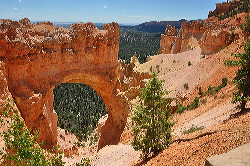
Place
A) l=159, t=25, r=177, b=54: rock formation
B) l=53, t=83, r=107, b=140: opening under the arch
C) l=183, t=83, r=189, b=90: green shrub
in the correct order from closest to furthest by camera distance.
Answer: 1. l=183, t=83, r=189, b=90: green shrub
2. l=53, t=83, r=107, b=140: opening under the arch
3. l=159, t=25, r=177, b=54: rock formation

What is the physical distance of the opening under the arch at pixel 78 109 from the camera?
4053 centimetres

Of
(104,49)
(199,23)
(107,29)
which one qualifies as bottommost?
(104,49)

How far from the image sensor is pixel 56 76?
17406 mm

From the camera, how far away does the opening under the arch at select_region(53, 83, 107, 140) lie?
40.5m

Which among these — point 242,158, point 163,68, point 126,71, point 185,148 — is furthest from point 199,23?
point 242,158

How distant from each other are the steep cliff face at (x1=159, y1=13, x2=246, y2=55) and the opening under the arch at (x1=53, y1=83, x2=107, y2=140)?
24.0 metres

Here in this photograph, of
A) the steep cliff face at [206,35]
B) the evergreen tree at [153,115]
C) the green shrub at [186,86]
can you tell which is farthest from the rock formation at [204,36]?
the evergreen tree at [153,115]

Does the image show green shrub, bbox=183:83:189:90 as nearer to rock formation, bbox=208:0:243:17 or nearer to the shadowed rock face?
the shadowed rock face

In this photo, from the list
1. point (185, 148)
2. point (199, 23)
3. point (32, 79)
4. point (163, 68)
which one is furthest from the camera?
point (199, 23)

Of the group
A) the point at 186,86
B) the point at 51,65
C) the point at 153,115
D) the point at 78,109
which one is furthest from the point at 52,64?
the point at 78,109

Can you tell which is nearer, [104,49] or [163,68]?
[104,49]

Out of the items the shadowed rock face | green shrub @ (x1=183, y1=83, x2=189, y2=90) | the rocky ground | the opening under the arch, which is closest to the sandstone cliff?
the shadowed rock face

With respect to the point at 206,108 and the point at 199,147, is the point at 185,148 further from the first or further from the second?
the point at 206,108

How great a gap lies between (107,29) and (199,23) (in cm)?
3855
